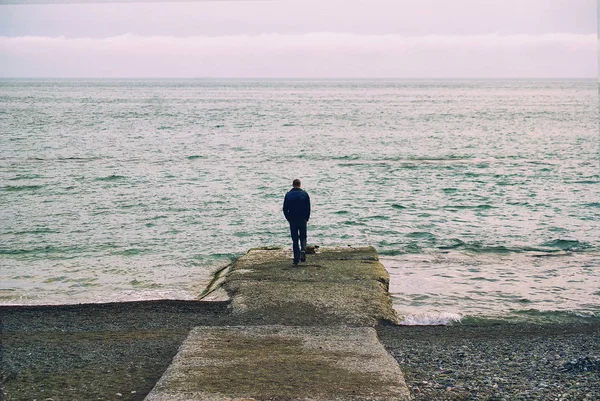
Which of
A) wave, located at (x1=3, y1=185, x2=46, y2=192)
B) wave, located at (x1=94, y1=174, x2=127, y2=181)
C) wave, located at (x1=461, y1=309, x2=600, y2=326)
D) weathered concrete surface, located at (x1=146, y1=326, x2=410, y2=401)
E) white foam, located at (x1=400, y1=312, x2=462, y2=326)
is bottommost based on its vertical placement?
wave, located at (x1=94, y1=174, x2=127, y2=181)

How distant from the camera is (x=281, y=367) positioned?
31.5 feet

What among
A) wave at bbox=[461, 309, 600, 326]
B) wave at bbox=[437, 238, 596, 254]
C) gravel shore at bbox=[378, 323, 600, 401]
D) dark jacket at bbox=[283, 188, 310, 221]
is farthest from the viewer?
wave at bbox=[437, 238, 596, 254]

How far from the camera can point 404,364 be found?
10.2 metres

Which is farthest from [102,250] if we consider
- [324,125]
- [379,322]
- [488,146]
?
[324,125]

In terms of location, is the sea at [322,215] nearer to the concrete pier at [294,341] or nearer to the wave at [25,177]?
the wave at [25,177]

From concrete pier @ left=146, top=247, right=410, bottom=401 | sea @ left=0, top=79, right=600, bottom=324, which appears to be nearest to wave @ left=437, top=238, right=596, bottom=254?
sea @ left=0, top=79, right=600, bottom=324

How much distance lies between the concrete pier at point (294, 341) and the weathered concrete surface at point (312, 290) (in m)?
0.02

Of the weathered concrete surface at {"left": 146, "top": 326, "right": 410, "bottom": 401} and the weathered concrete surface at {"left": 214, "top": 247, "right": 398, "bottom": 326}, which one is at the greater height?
the weathered concrete surface at {"left": 146, "top": 326, "right": 410, "bottom": 401}

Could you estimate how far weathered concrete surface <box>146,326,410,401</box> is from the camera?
28.5 feet

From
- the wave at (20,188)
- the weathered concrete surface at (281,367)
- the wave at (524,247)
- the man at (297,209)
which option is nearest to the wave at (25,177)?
the wave at (20,188)

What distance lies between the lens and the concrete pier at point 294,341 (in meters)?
8.82

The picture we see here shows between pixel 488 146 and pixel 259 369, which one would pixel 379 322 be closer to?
pixel 259 369

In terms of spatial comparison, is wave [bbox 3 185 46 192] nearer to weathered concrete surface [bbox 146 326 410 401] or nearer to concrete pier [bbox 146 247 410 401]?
concrete pier [bbox 146 247 410 401]

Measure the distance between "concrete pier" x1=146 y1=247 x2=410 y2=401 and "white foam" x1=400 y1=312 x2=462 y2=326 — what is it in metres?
0.57
